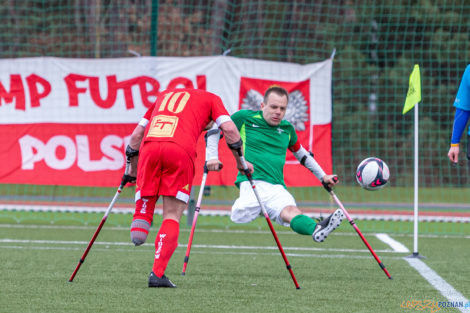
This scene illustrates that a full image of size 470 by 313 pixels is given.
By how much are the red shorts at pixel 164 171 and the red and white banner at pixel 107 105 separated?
19.4 ft

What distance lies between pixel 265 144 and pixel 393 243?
11.6 ft

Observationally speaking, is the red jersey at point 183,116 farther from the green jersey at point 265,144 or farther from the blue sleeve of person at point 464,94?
the blue sleeve of person at point 464,94

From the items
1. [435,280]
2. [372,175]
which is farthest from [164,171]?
[435,280]

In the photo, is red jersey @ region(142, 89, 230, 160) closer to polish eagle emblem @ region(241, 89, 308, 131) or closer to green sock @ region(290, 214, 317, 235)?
green sock @ region(290, 214, 317, 235)

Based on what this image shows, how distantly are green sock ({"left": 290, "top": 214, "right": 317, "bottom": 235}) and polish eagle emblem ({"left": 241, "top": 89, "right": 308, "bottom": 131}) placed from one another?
5.51 meters

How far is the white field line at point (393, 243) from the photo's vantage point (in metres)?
9.48

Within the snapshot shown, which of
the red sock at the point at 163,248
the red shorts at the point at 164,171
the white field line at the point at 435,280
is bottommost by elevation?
the white field line at the point at 435,280

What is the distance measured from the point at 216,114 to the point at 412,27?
1441cm

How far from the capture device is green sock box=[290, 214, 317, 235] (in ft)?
21.1

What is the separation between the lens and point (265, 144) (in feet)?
24.8

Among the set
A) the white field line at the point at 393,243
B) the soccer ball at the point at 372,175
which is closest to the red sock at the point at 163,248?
the soccer ball at the point at 372,175

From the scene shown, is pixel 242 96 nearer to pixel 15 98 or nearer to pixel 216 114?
pixel 15 98

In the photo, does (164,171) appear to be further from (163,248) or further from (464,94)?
(464,94)

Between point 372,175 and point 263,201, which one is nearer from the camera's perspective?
point 372,175
